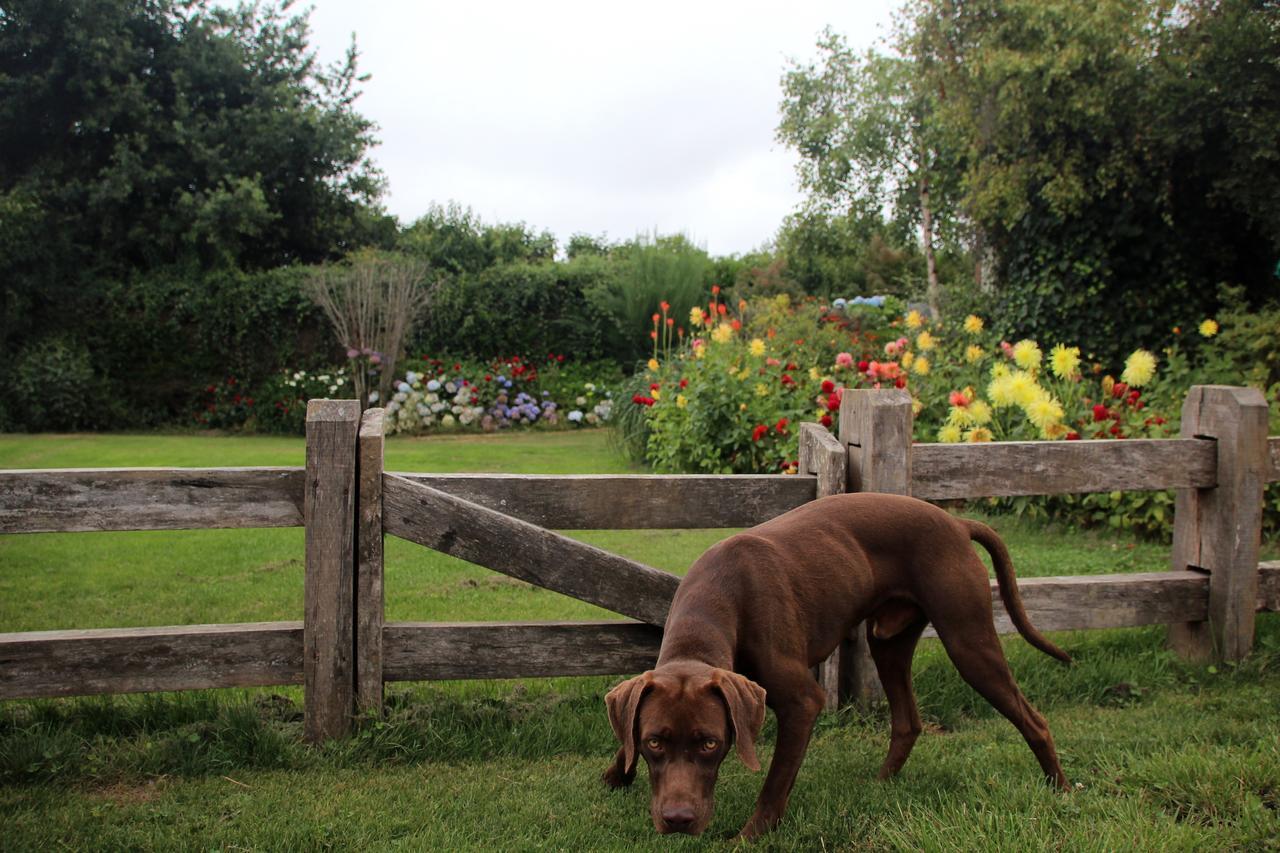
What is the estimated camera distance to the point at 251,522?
373 centimetres

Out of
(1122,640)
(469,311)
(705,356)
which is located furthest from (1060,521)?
(469,311)

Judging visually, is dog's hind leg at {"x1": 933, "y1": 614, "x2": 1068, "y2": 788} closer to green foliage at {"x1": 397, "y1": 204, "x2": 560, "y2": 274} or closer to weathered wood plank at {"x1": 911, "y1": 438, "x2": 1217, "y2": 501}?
weathered wood plank at {"x1": 911, "y1": 438, "x2": 1217, "y2": 501}

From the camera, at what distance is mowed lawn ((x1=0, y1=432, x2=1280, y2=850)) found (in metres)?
2.97

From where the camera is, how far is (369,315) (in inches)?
670

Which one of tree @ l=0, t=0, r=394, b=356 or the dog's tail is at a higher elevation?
tree @ l=0, t=0, r=394, b=356

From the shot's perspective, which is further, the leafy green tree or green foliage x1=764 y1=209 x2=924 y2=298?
green foliage x1=764 y1=209 x2=924 y2=298

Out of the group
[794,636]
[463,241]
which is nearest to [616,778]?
[794,636]

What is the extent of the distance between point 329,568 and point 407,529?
303mm

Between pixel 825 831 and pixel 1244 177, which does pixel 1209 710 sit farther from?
pixel 1244 177

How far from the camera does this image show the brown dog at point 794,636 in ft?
8.45

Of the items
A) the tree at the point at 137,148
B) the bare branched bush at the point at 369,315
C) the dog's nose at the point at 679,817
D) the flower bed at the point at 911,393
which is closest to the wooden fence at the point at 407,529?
the dog's nose at the point at 679,817

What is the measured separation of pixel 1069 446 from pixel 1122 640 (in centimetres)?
119

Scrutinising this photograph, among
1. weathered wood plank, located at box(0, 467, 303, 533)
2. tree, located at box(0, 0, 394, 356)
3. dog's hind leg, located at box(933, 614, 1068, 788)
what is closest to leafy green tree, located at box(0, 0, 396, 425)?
tree, located at box(0, 0, 394, 356)

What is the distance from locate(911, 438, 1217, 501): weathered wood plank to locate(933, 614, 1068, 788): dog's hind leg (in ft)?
3.25
